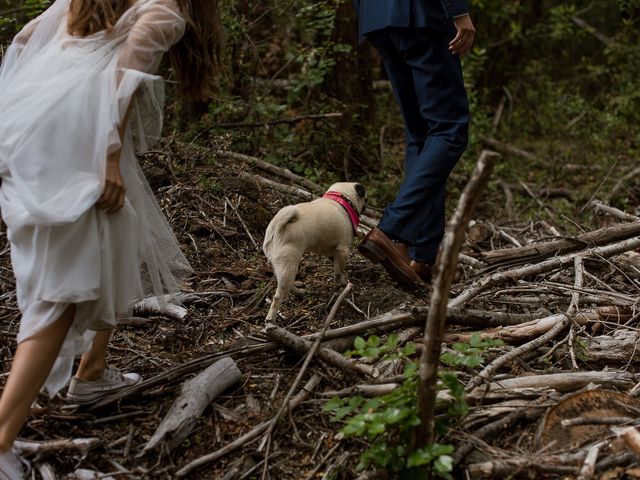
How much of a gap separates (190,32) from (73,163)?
0.80 m

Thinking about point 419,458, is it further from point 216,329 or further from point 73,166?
point 216,329

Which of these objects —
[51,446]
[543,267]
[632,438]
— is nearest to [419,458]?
[632,438]

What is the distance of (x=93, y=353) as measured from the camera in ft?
10.9

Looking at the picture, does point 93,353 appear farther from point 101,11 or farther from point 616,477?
point 616,477

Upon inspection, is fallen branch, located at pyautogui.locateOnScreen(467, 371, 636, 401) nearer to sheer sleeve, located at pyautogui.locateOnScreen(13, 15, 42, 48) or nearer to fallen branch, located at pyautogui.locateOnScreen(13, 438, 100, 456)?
fallen branch, located at pyautogui.locateOnScreen(13, 438, 100, 456)

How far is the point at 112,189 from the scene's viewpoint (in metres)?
2.94

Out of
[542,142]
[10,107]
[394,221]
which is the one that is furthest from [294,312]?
[542,142]

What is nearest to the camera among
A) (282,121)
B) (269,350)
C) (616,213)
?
(269,350)

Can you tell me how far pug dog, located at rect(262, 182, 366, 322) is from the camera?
403 cm

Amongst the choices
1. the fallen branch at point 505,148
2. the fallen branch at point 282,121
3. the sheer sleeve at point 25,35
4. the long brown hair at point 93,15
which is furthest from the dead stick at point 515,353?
the fallen branch at point 505,148

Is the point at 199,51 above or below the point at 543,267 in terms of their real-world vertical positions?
above

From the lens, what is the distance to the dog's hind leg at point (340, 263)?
14.4 ft

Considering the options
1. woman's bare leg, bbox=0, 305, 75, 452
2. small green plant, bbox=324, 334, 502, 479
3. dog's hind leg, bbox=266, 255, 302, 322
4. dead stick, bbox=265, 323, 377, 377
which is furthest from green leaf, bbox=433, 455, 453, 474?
dog's hind leg, bbox=266, 255, 302, 322

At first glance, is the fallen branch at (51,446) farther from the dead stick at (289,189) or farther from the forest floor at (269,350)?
the dead stick at (289,189)
